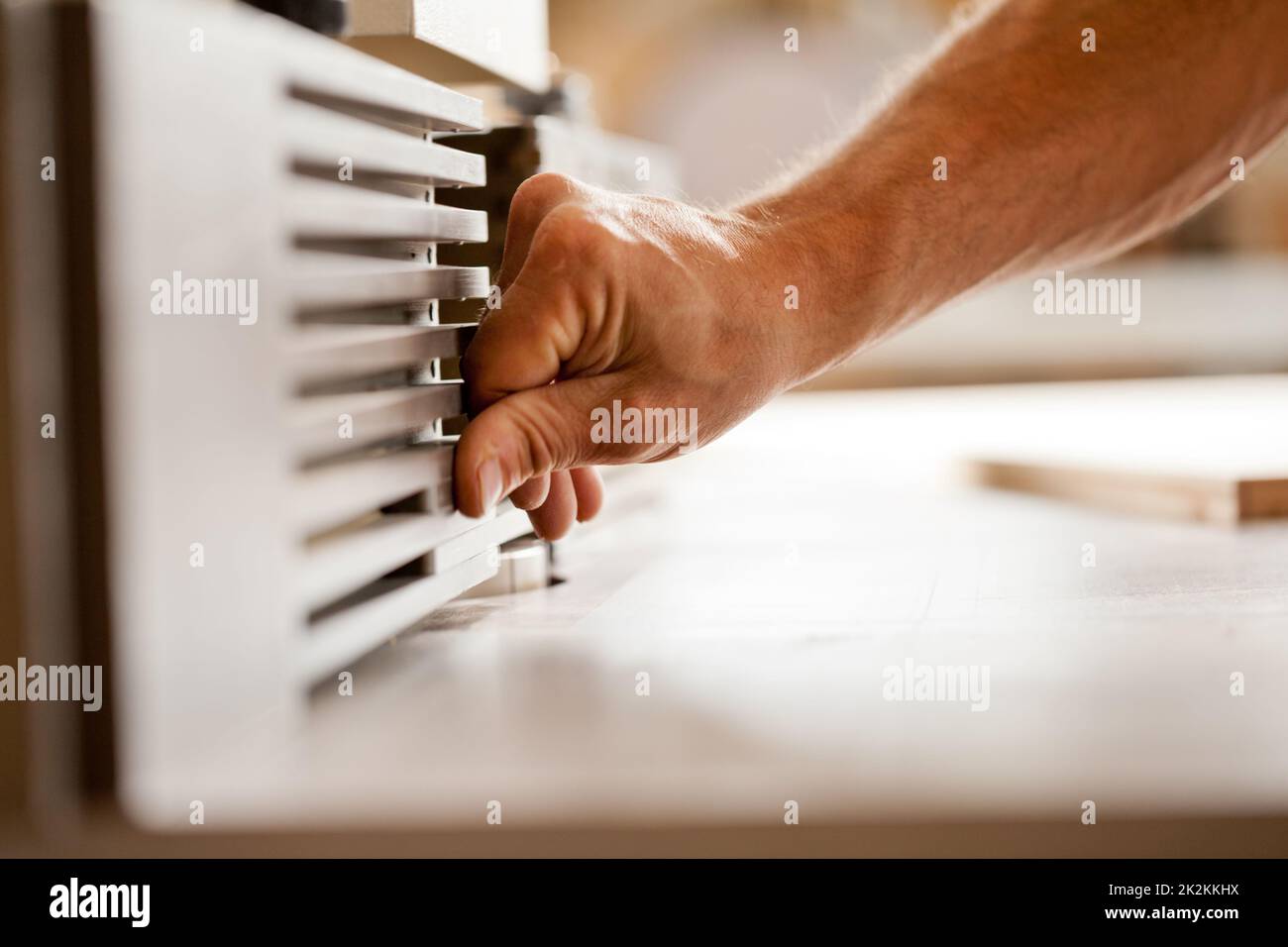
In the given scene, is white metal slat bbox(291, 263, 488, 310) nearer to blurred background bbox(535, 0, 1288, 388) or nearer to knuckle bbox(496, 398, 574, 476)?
knuckle bbox(496, 398, 574, 476)

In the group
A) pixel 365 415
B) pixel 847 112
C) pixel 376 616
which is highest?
pixel 847 112

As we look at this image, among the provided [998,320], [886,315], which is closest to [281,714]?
[886,315]

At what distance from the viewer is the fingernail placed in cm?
69

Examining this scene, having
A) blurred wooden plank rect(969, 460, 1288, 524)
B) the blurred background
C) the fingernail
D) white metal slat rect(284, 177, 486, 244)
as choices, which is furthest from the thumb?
the blurred background

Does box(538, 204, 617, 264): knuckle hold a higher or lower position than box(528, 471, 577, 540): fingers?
higher

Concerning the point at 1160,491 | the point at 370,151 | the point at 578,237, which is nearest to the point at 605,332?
the point at 578,237

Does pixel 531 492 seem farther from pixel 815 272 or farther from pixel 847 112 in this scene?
pixel 847 112

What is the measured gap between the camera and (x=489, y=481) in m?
0.70

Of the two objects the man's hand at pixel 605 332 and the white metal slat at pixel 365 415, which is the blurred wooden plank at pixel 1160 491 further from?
the white metal slat at pixel 365 415

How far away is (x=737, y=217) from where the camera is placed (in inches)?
31.1

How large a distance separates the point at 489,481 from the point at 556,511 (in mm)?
171

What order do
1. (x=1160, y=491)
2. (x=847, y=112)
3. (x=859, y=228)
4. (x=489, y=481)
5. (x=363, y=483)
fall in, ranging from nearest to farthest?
(x=363, y=483)
(x=489, y=481)
(x=859, y=228)
(x=1160, y=491)
(x=847, y=112)
